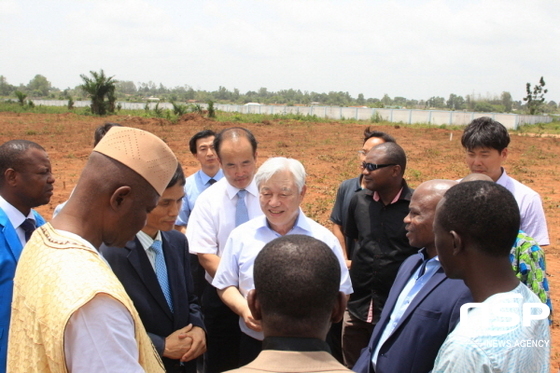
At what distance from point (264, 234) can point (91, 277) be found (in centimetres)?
161

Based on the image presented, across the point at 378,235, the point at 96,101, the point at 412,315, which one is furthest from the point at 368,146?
the point at 96,101

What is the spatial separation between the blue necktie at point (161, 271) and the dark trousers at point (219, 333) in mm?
739

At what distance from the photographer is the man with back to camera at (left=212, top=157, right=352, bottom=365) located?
111 inches

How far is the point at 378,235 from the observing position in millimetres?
3451

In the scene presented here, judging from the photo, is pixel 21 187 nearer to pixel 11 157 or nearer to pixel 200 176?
pixel 11 157

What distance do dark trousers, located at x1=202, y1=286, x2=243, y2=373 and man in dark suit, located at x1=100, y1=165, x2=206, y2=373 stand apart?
1.58 ft

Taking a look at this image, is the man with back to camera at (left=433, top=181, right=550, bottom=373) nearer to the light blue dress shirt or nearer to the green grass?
the light blue dress shirt

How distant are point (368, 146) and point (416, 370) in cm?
262

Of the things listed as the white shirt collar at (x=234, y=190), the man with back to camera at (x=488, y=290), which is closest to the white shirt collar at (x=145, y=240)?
the white shirt collar at (x=234, y=190)

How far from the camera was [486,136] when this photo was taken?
3482mm

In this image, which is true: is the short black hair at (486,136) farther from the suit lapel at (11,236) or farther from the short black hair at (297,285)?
the suit lapel at (11,236)

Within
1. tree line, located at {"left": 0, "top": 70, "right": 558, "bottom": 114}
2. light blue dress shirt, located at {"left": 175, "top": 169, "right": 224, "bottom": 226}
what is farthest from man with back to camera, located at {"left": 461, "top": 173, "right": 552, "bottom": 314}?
tree line, located at {"left": 0, "top": 70, "right": 558, "bottom": 114}

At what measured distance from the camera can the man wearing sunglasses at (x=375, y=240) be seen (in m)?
3.39

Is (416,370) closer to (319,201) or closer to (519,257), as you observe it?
(519,257)
